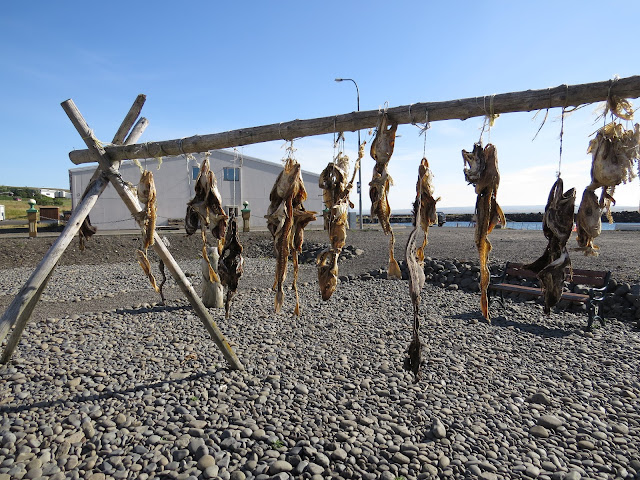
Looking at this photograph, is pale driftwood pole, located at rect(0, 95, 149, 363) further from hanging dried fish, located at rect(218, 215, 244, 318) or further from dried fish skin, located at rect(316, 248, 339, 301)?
dried fish skin, located at rect(316, 248, 339, 301)

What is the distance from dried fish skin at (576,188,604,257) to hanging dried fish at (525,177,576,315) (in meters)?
0.06

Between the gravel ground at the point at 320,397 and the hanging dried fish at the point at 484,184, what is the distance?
263 cm

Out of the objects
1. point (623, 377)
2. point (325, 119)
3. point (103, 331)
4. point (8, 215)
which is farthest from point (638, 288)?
point (8, 215)

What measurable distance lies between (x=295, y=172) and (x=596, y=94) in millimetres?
2195

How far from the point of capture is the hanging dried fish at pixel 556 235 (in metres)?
2.81

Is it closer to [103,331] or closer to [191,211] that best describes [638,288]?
[191,211]

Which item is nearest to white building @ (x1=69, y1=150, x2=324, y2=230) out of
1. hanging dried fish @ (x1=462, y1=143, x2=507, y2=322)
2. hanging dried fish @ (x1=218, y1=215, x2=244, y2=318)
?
hanging dried fish @ (x1=218, y1=215, x2=244, y2=318)

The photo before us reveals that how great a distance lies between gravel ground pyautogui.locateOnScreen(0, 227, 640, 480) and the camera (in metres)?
4.25

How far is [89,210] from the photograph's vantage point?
4.98m

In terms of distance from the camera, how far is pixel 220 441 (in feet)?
14.9

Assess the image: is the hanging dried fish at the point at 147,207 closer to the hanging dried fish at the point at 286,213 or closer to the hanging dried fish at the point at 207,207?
the hanging dried fish at the point at 207,207

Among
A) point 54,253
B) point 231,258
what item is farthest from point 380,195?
point 54,253

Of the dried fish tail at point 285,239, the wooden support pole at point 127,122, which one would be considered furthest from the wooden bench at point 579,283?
the wooden support pole at point 127,122

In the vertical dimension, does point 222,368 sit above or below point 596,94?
below
